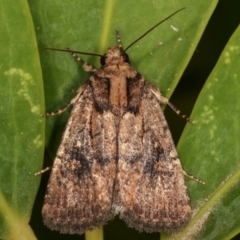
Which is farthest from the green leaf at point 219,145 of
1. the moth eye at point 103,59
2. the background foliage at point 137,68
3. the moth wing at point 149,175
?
the moth eye at point 103,59

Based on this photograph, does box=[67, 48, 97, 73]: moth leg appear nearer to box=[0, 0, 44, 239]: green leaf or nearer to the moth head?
the moth head

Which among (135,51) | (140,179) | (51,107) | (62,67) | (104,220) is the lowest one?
(104,220)

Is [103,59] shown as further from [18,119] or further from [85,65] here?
[18,119]

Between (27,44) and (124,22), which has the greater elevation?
(124,22)

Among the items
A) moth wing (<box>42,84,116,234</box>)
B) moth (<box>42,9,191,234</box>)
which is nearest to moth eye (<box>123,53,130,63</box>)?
moth (<box>42,9,191,234</box>)

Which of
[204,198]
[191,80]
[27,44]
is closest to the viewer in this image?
[27,44]

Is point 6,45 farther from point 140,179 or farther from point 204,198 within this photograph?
point 204,198

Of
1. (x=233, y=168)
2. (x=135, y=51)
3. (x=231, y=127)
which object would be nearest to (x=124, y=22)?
(x=135, y=51)
